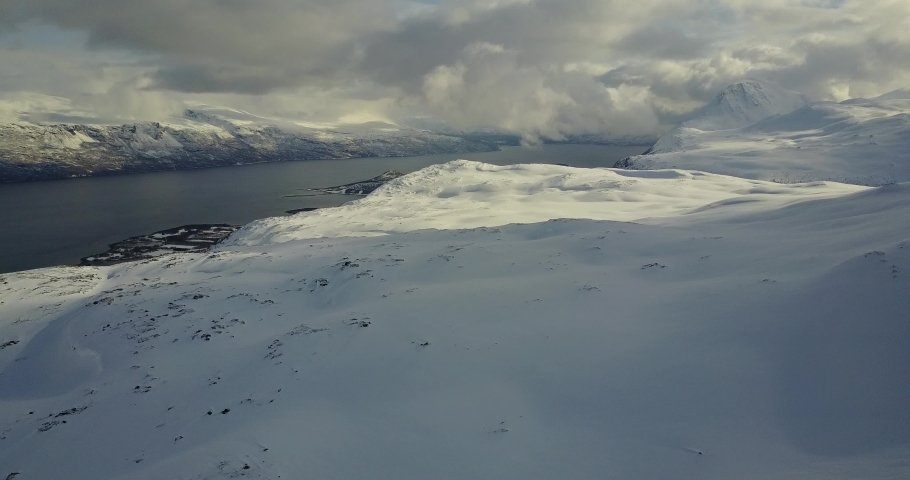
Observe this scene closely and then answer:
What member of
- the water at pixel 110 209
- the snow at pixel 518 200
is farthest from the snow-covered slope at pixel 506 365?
the water at pixel 110 209

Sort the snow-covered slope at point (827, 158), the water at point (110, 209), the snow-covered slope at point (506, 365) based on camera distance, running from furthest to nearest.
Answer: the snow-covered slope at point (827, 158) < the water at point (110, 209) < the snow-covered slope at point (506, 365)

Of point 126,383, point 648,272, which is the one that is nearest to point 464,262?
point 648,272

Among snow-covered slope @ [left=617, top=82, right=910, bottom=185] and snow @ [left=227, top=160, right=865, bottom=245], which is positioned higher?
snow-covered slope @ [left=617, top=82, right=910, bottom=185]

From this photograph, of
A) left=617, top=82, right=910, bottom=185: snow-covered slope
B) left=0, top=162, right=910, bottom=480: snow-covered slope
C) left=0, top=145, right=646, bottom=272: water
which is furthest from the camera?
left=617, top=82, right=910, bottom=185: snow-covered slope

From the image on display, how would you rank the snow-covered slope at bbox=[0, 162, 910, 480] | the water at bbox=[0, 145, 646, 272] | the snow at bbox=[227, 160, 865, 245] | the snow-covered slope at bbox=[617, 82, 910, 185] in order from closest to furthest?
1. the snow-covered slope at bbox=[0, 162, 910, 480]
2. the snow at bbox=[227, 160, 865, 245]
3. the water at bbox=[0, 145, 646, 272]
4. the snow-covered slope at bbox=[617, 82, 910, 185]

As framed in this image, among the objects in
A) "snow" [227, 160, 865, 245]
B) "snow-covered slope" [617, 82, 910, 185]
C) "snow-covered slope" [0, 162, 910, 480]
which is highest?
"snow-covered slope" [617, 82, 910, 185]

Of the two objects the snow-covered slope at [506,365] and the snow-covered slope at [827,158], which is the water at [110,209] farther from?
the snow-covered slope at [827,158]

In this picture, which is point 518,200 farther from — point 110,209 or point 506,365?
point 110,209

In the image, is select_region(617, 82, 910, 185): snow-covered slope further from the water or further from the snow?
the water

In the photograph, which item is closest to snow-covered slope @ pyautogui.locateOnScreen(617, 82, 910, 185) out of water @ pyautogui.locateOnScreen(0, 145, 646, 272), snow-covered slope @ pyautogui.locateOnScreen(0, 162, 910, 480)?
snow-covered slope @ pyautogui.locateOnScreen(0, 162, 910, 480)
